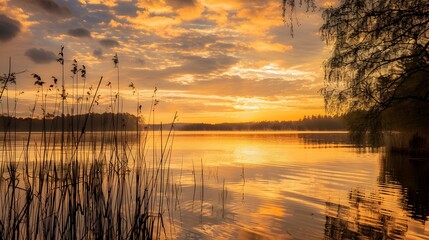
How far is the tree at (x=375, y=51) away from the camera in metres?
11.8

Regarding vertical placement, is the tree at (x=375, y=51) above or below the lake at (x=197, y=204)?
above

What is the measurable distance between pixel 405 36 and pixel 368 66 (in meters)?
1.83

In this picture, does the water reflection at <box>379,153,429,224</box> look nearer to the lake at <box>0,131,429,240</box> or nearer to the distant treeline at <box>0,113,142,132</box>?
the lake at <box>0,131,429,240</box>

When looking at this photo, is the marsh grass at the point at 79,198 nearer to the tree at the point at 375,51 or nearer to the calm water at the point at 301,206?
the calm water at the point at 301,206

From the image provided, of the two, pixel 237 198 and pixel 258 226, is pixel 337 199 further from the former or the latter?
pixel 258 226

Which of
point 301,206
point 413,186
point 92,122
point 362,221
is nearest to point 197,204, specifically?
point 301,206

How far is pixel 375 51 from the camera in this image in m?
13.3

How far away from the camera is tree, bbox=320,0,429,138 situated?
1177 cm

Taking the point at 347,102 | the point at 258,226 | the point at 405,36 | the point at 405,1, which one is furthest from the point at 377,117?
the point at 258,226

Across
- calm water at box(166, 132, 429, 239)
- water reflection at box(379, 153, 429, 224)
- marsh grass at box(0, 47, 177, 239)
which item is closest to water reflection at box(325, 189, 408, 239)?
calm water at box(166, 132, 429, 239)

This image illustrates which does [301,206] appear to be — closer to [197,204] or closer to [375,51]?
[197,204]

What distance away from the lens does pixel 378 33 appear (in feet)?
39.5

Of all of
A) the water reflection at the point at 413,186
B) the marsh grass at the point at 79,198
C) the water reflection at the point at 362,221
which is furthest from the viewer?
the water reflection at the point at 413,186

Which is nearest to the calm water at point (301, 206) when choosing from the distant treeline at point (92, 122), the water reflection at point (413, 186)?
the water reflection at point (413, 186)
